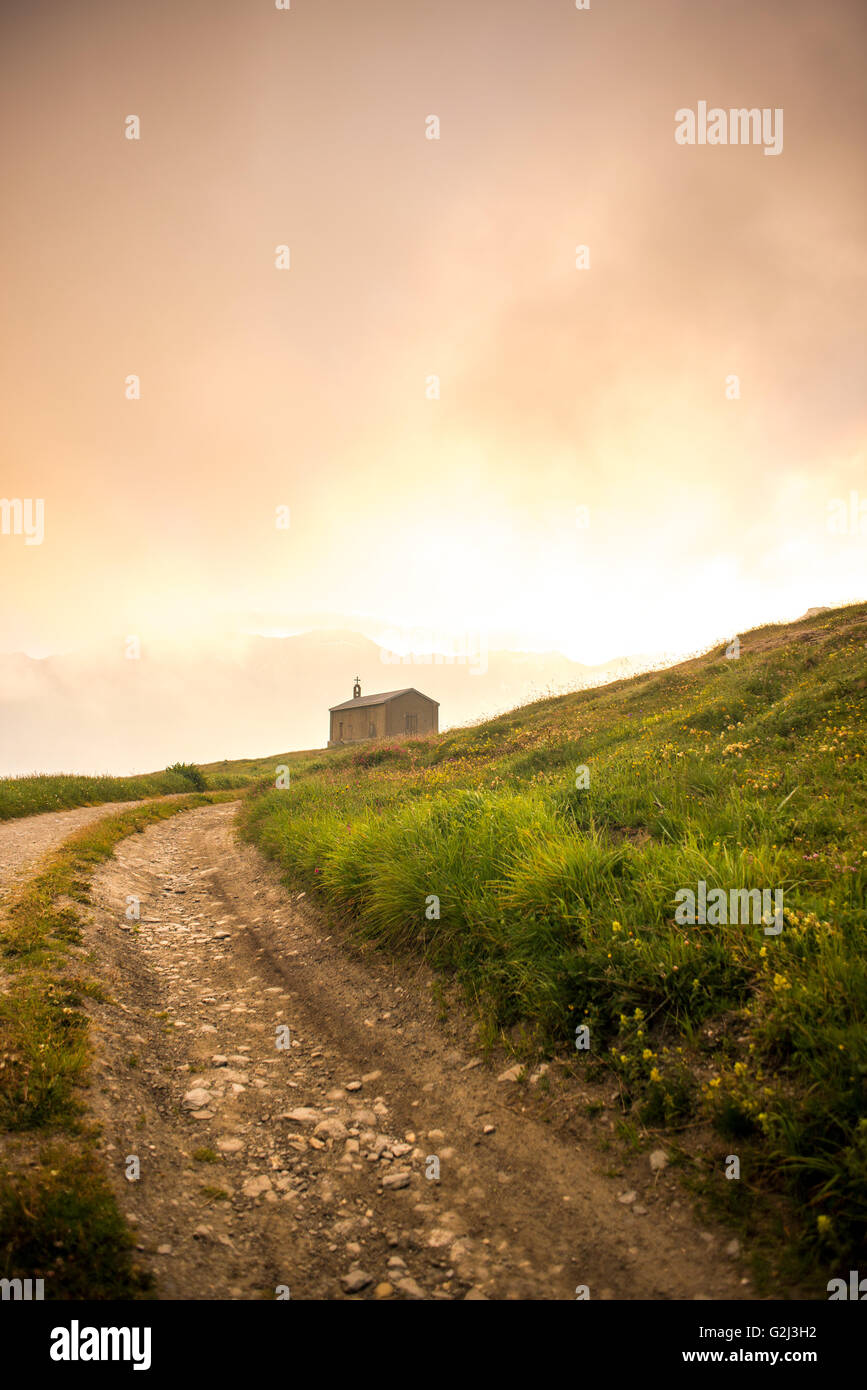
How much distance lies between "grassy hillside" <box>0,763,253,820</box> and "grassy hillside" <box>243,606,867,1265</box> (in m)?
12.5

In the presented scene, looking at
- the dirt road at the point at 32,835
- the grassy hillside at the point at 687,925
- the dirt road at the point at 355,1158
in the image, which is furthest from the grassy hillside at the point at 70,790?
the dirt road at the point at 355,1158

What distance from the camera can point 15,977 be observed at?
254 inches

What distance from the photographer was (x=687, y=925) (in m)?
5.52

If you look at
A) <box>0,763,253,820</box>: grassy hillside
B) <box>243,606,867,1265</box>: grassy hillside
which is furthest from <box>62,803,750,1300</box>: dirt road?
<box>0,763,253,820</box>: grassy hillside

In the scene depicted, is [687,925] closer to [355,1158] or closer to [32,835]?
[355,1158]

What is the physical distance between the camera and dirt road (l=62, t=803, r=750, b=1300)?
358cm

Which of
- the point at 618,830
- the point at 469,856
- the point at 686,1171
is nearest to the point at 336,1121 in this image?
the point at 686,1171

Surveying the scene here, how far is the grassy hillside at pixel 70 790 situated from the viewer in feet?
Result: 65.8

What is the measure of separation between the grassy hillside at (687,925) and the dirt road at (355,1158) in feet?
1.71

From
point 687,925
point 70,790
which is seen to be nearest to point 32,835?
point 70,790

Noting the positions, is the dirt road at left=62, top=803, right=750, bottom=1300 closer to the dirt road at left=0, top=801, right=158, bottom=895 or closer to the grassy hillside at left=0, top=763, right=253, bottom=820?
the dirt road at left=0, top=801, right=158, bottom=895

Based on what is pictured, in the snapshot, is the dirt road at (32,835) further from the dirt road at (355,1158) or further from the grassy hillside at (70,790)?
the dirt road at (355,1158)
